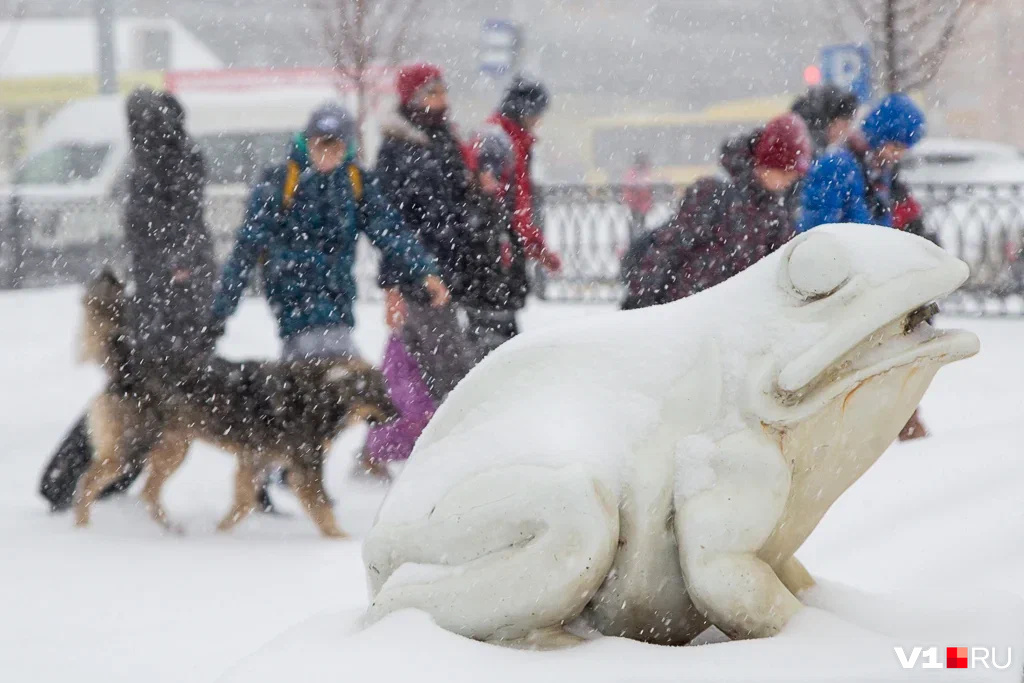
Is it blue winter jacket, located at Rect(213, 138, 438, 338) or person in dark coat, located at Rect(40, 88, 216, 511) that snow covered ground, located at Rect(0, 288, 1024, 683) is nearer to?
person in dark coat, located at Rect(40, 88, 216, 511)

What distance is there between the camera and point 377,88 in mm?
19781

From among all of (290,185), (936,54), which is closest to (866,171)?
(290,185)

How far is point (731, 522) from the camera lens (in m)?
2.36

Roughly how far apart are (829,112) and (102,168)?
15.0m

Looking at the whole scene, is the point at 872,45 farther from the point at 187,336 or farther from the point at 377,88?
the point at 187,336

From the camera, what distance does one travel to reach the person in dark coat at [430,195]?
6.44 metres

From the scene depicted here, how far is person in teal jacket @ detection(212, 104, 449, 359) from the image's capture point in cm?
615

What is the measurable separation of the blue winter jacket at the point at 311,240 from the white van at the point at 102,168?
994 centimetres

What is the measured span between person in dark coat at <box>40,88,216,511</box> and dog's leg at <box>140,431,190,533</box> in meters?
0.65

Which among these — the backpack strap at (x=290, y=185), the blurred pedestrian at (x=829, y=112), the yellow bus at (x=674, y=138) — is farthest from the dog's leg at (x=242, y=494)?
the yellow bus at (x=674, y=138)

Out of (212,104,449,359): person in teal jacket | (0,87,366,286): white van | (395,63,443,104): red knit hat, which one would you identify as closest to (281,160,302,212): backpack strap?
(212,104,449,359): person in teal jacket

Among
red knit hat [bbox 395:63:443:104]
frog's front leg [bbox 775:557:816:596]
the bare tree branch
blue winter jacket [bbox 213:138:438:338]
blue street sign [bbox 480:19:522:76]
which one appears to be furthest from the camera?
blue street sign [bbox 480:19:522:76]

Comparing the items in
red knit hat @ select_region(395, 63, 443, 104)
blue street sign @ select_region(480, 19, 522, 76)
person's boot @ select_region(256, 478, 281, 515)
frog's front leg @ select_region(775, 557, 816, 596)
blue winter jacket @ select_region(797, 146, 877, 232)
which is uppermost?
blue street sign @ select_region(480, 19, 522, 76)

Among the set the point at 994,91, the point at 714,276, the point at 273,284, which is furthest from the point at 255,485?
the point at 994,91
